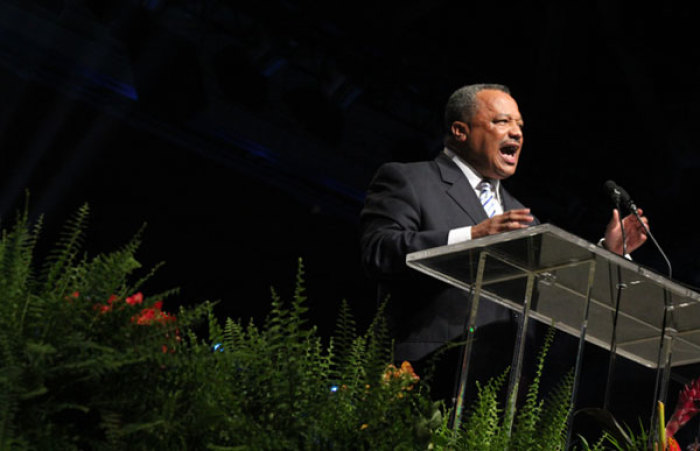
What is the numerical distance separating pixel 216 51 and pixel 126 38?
53cm

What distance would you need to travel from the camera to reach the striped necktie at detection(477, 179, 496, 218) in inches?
106

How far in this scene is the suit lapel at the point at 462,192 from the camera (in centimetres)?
261

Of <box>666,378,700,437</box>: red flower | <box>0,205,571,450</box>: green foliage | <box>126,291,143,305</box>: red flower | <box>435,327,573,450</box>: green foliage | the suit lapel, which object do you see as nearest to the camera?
<box>0,205,571,450</box>: green foliage

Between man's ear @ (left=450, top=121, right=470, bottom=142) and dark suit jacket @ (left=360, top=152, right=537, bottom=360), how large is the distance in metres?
0.12

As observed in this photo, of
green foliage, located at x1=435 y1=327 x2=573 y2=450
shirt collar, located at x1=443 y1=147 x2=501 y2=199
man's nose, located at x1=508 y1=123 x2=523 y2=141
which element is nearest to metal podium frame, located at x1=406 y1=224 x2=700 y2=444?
green foliage, located at x1=435 y1=327 x2=573 y2=450

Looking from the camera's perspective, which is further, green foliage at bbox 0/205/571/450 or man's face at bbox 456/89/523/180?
man's face at bbox 456/89/523/180

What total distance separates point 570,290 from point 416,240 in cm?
41

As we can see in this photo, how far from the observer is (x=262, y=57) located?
5.64 m

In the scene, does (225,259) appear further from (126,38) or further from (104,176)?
(126,38)

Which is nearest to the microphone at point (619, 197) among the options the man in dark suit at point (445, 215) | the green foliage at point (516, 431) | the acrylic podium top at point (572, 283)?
the man in dark suit at point (445, 215)

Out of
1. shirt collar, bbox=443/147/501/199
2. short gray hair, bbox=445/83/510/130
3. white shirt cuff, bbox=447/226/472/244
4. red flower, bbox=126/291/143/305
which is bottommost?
red flower, bbox=126/291/143/305

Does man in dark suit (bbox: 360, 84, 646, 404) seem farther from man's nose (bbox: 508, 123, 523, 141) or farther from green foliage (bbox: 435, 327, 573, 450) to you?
green foliage (bbox: 435, 327, 573, 450)

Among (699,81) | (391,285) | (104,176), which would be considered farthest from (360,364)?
(699,81)

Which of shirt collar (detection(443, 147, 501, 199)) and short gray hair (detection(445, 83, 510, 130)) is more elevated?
short gray hair (detection(445, 83, 510, 130))
